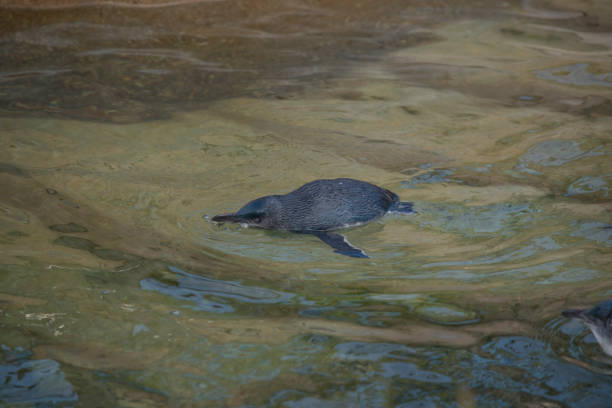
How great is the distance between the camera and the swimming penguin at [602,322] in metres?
3.42

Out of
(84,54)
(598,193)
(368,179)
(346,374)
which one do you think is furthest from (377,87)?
(346,374)

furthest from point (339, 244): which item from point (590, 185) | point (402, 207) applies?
point (590, 185)

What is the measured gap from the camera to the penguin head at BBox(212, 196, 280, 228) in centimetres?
512

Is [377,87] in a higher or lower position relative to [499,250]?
higher

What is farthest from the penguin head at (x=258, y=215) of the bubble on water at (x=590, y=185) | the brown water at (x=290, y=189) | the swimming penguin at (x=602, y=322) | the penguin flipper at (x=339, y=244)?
the bubble on water at (x=590, y=185)

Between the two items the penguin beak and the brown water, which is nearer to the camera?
the brown water

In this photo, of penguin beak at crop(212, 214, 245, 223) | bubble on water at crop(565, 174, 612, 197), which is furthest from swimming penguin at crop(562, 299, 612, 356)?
penguin beak at crop(212, 214, 245, 223)

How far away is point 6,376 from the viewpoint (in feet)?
10.9

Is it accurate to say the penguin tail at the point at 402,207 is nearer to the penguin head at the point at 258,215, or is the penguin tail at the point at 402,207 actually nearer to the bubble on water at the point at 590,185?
the penguin head at the point at 258,215

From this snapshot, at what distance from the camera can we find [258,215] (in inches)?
204

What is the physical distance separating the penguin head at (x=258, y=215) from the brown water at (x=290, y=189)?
0.12 m

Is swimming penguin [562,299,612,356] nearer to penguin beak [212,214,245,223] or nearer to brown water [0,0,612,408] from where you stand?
brown water [0,0,612,408]

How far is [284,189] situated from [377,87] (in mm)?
3156

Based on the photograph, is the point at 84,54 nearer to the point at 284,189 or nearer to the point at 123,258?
the point at 284,189
